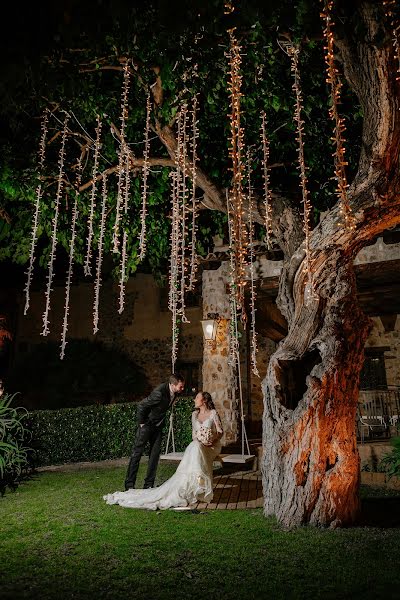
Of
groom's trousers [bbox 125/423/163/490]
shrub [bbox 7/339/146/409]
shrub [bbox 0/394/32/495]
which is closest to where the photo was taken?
groom's trousers [bbox 125/423/163/490]

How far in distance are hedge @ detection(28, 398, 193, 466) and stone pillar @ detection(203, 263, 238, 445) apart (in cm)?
83

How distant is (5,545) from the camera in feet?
11.7

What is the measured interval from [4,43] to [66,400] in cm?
1541

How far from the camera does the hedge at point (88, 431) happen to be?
7820 mm

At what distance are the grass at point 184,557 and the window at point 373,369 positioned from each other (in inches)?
349

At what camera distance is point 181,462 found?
5.34 m

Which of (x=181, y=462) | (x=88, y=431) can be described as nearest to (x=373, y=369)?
(x=88, y=431)

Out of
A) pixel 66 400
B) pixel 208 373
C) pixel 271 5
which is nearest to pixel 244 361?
pixel 208 373

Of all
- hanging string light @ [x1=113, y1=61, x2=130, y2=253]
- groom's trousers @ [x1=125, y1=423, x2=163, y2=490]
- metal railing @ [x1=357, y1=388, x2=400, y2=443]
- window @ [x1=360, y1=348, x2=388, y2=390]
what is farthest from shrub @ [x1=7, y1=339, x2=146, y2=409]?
hanging string light @ [x1=113, y1=61, x2=130, y2=253]

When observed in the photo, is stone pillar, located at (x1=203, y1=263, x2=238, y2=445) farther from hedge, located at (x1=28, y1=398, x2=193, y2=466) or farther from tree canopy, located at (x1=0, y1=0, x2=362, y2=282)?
tree canopy, located at (x1=0, y1=0, x2=362, y2=282)

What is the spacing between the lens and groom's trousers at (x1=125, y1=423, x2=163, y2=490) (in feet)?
18.5

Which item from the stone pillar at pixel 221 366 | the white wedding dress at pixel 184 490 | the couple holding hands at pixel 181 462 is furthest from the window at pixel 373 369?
the white wedding dress at pixel 184 490

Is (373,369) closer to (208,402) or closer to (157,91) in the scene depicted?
(208,402)

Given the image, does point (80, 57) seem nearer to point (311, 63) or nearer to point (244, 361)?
point (311, 63)
